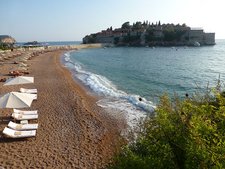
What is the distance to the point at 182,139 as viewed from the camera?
668 centimetres

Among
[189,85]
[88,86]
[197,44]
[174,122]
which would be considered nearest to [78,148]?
[174,122]

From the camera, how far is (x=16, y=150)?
13984 mm

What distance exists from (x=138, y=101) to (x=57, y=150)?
11.8m

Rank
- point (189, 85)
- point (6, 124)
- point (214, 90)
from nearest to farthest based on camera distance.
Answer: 1. point (214, 90)
2. point (6, 124)
3. point (189, 85)

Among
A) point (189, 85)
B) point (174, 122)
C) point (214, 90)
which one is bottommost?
point (189, 85)

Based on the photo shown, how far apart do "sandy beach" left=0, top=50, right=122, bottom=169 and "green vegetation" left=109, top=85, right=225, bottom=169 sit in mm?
5903

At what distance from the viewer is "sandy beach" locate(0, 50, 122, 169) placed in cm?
1303

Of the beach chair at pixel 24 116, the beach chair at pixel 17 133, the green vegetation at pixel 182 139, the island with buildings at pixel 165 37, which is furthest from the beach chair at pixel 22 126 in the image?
the island with buildings at pixel 165 37

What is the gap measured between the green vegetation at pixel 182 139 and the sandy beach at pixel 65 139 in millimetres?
5903

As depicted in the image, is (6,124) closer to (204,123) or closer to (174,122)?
(174,122)

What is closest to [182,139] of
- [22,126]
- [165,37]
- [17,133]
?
[17,133]

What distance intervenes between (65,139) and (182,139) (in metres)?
9.98

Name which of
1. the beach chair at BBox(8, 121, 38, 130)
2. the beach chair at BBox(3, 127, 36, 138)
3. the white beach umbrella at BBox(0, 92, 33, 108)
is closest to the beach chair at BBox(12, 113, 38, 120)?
the white beach umbrella at BBox(0, 92, 33, 108)

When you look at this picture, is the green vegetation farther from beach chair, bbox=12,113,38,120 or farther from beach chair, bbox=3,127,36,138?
beach chair, bbox=12,113,38,120
